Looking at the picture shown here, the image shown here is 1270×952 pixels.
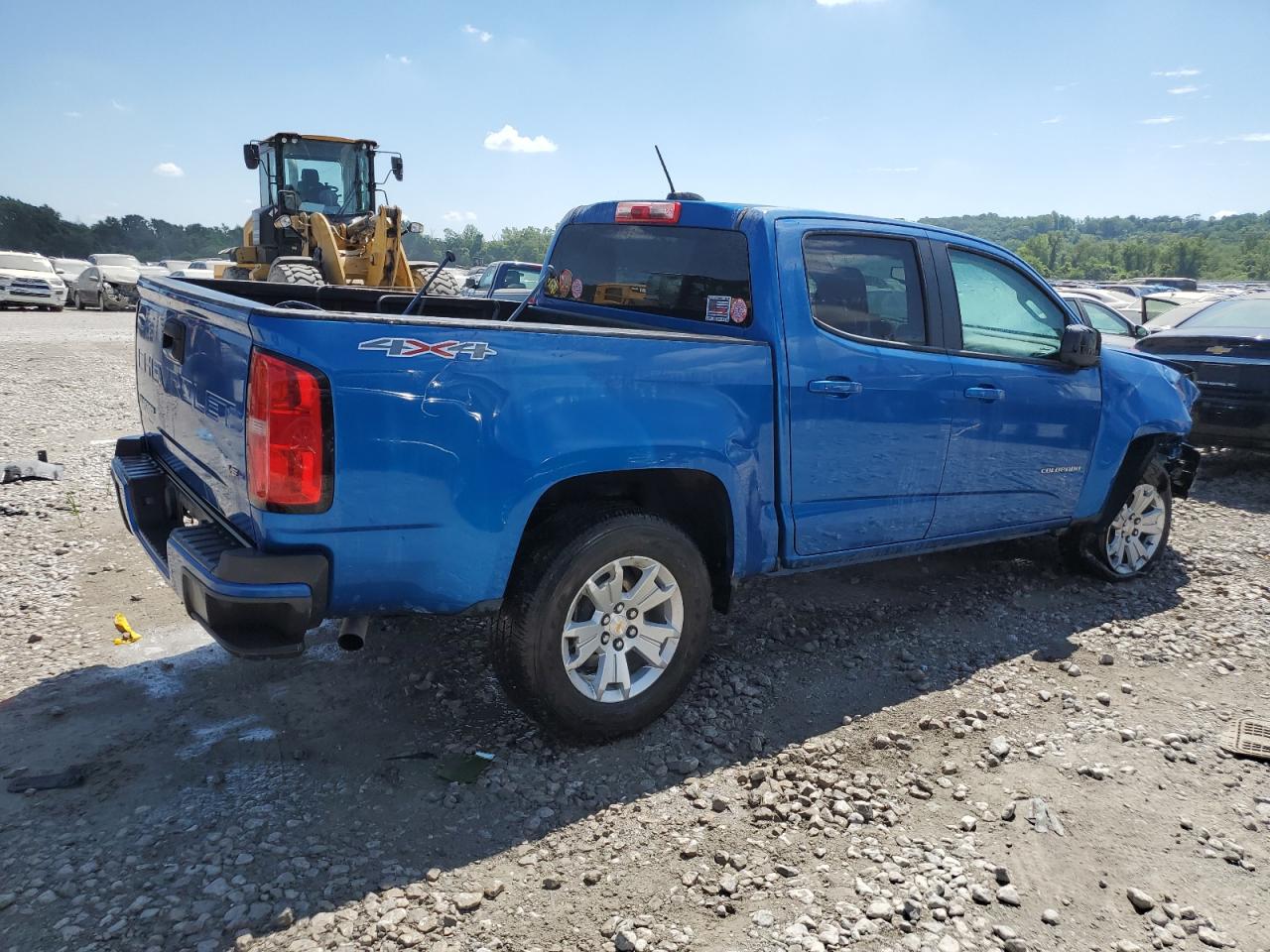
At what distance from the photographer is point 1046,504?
482cm

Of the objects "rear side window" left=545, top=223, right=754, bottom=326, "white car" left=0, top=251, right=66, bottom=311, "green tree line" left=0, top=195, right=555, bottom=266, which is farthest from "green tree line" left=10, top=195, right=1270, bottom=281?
"rear side window" left=545, top=223, right=754, bottom=326

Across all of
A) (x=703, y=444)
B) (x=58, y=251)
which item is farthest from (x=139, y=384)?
(x=58, y=251)

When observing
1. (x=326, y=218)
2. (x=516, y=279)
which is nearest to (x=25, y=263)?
(x=326, y=218)

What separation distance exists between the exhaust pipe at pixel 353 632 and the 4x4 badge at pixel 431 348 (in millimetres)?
883

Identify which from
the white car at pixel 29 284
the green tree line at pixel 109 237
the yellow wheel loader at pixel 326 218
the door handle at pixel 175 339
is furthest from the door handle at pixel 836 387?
the green tree line at pixel 109 237

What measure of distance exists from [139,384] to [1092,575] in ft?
17.4

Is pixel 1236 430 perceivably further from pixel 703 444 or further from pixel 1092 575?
pixel 703 444

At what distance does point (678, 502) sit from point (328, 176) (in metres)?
13.4

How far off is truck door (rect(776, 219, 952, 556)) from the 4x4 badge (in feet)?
4.39

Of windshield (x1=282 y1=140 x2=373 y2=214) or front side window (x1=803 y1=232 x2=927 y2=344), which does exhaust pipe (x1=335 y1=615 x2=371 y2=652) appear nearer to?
front side window (x1=803 y1=232 x2=927 y2=344)

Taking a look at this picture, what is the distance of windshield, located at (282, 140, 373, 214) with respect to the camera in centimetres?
1461

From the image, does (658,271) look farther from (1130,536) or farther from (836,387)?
(1130,536)

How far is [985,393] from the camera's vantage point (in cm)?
427

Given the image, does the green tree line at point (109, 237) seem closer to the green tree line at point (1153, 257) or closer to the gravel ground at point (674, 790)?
the gravel ground at point (674, 790)
